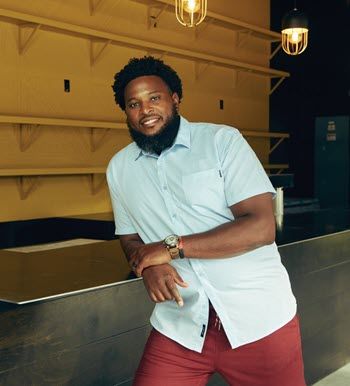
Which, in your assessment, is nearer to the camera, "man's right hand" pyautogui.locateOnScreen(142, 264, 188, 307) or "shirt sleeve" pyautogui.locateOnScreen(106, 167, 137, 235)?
"man's right hand" pyautogui.locateOnScreen(142, 264, 188, 307)

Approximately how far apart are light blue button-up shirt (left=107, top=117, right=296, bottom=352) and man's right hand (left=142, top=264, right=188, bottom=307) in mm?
77

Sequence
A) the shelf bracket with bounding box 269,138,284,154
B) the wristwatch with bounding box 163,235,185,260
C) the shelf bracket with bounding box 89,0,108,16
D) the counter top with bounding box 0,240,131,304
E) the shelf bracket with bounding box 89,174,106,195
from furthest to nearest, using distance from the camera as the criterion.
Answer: the shelf bracket with bounding box 269,138,284,154
the shelf bracket with bounding box 89,174,106,195
the shelf bracket with bounding box 89,0,108,16
the counter top with bounding box 0,240,131,304
the wristwatch with bounding box 163,235,185,260

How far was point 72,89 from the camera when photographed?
17.9 feet

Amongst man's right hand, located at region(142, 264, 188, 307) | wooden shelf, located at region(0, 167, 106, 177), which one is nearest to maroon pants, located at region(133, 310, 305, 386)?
man's right hand, located at region(142, 264, 188, 307)

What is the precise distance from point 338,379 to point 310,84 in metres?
5.66

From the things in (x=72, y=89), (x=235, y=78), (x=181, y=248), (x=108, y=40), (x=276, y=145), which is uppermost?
(x=108, y=40)

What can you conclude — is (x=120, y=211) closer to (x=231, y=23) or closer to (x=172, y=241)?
(x=172, y=241)

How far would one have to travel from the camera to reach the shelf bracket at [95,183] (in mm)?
5844

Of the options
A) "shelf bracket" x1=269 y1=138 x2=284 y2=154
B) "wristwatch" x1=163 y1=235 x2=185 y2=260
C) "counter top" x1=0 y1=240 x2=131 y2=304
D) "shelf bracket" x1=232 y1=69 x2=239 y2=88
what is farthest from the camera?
"shelf bracket" x1=269 y1=138 x2=284 y2=154

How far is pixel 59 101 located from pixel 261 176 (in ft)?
13.5

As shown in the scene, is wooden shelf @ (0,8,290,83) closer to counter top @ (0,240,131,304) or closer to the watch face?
counter top @ (0,240,131,304)

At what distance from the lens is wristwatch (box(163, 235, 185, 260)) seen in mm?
1384

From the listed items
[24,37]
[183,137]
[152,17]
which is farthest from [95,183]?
Result: [183,137]

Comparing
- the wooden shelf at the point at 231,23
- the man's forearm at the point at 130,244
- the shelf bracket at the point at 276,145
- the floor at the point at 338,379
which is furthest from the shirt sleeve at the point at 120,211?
the shelf bracket at the point at 276,145
